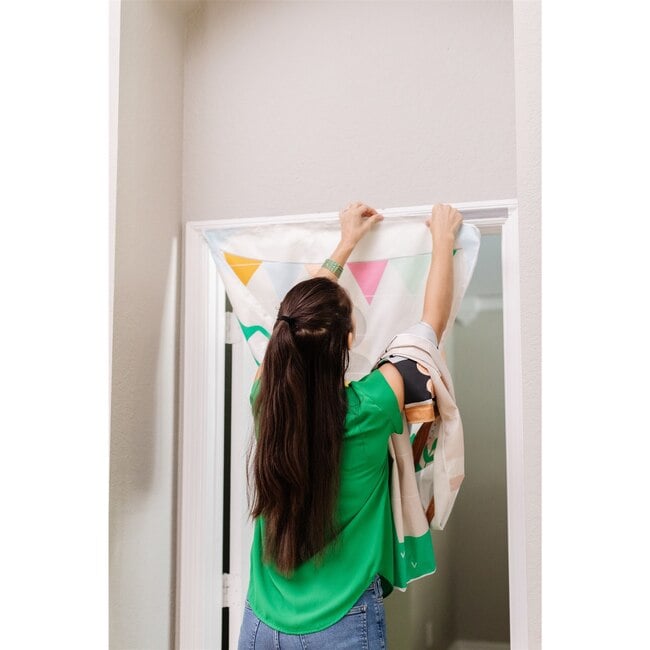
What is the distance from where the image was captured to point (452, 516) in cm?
318

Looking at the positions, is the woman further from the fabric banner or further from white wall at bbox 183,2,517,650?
white wall at bbox 183,2,517,650

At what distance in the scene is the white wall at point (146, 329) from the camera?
65.4 inches

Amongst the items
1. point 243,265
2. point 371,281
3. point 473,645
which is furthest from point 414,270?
point 473,645

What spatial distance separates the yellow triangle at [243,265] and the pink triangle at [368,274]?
27 centimetres

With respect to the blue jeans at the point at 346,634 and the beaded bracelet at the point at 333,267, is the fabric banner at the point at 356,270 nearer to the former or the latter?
the beaded bracelet at the point at 333,267

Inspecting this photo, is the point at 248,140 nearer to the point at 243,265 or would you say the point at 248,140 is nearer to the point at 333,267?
the point at 243,265

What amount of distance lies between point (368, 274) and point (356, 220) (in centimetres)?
14

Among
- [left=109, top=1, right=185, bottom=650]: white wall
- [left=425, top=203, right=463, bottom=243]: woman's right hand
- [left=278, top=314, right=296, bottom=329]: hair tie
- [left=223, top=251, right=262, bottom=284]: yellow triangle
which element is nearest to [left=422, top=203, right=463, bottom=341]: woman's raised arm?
[left=425, top=203, right=463, bottom=243]: woman's right hand

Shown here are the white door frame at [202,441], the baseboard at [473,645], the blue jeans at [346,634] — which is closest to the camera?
the blue jeans at [346,634]

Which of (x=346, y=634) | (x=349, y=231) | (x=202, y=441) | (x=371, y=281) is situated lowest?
(x=346, y=634)

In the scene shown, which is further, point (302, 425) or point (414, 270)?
point (414, 270)

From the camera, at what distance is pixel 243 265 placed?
6.04 feet

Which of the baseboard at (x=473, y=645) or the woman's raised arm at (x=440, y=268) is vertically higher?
the woman's raised arm at (x=440, y=268)

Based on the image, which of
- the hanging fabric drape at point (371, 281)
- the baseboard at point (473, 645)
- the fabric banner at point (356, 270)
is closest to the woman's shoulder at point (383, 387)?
the hanging fabric drape at point (371, 281)
